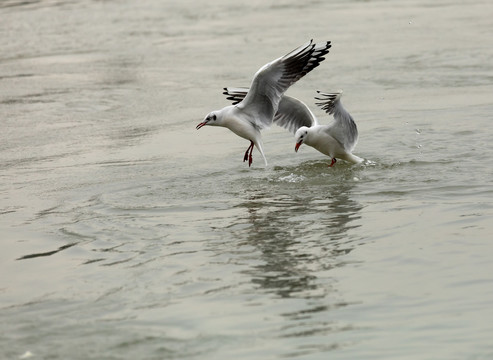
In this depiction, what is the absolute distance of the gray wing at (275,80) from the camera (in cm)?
884

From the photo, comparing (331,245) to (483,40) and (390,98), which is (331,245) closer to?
(390,98)

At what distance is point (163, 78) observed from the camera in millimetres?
13523

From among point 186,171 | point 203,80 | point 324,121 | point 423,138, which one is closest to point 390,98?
point 324,121

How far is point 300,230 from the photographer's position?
6859 mm

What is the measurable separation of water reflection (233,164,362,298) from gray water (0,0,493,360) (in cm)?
2

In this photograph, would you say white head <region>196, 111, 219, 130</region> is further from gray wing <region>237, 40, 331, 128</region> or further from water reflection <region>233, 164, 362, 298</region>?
water reflection <region>233, 164, 362, 298</region>

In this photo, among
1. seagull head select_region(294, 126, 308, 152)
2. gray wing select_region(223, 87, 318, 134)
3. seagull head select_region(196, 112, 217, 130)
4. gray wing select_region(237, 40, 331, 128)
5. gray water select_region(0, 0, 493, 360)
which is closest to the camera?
gray water select_region(0, 0, 493, 360)

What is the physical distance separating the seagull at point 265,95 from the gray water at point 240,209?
404 mm

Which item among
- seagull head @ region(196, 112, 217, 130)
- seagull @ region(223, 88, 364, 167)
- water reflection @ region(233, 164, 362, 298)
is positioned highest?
seagull head @ region(196, 112, 217, 130)

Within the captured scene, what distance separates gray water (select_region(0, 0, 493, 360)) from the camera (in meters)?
5.09

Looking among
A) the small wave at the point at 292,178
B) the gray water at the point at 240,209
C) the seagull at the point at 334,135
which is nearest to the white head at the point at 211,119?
the gray water at the point at 240,209

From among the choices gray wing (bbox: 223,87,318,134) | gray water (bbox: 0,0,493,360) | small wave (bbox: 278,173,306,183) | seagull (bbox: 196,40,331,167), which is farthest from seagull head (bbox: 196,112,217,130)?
small wave (bbox: 278,173,306,183)

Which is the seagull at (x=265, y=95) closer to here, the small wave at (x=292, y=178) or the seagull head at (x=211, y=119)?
the seagull head at (x=211, y=119)

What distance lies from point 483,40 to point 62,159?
758 centimetres
